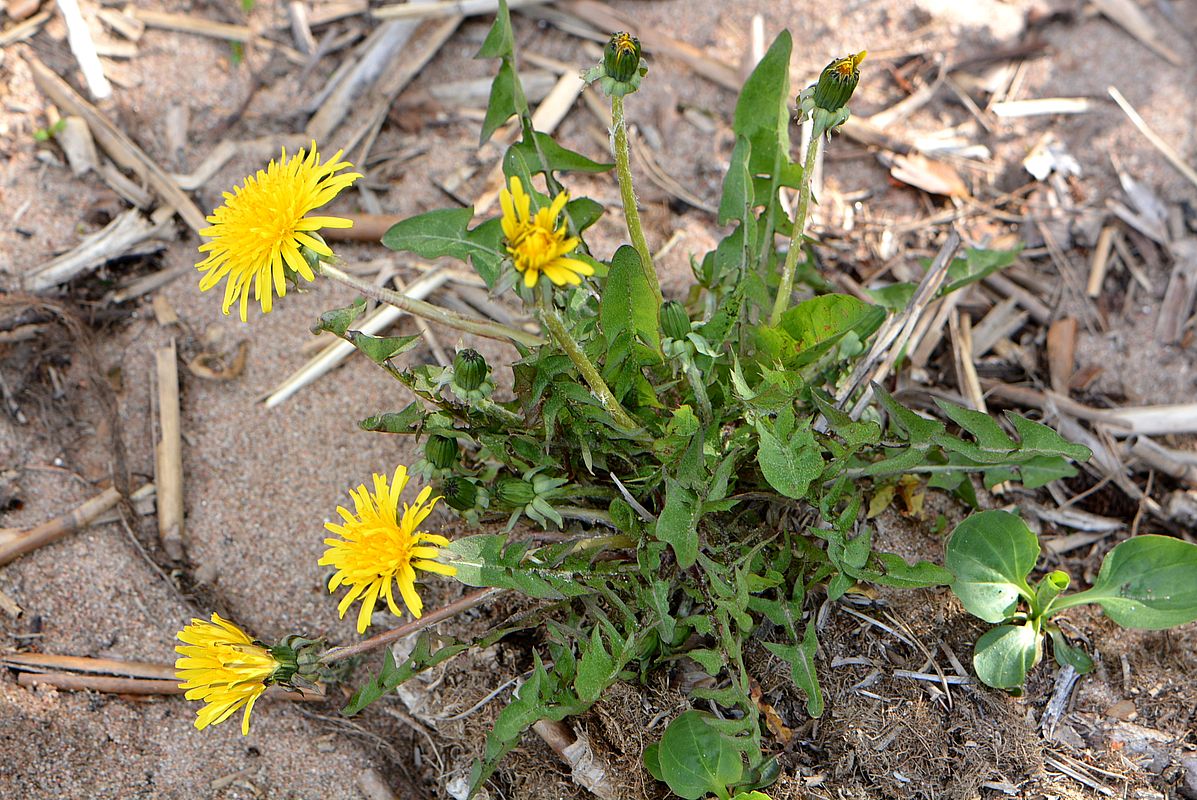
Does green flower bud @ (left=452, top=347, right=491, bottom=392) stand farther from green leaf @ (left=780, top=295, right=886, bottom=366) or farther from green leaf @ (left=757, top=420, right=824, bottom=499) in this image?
green leaf @ (left=780, top=295, right=886, bottom=366)

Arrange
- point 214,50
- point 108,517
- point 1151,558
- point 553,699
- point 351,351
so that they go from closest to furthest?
1. point 553,699
2. point 1151,558
3. point 108,517
4. point 351,351
5. point 214,50

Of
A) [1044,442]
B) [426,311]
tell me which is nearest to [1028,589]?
[1044,442]

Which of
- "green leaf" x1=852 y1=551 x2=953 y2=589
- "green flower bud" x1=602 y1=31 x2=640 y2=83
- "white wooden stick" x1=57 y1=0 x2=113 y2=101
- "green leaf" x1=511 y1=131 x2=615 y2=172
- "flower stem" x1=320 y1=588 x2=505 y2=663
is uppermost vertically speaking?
"green flower bud" x1=602 y1=31 x2=640 y2=83

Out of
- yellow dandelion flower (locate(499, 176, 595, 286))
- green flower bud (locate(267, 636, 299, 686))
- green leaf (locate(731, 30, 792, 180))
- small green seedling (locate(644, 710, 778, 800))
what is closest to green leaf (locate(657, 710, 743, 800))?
small green seedling (locate(644, 710, 778, 800))

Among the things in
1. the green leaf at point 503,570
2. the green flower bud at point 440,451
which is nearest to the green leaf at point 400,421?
the green flower bud at point 440,451

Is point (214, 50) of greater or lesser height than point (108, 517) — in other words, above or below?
above

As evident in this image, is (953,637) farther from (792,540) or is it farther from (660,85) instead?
(660,85)

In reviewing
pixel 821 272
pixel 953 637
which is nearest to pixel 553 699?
pixel 953 637
